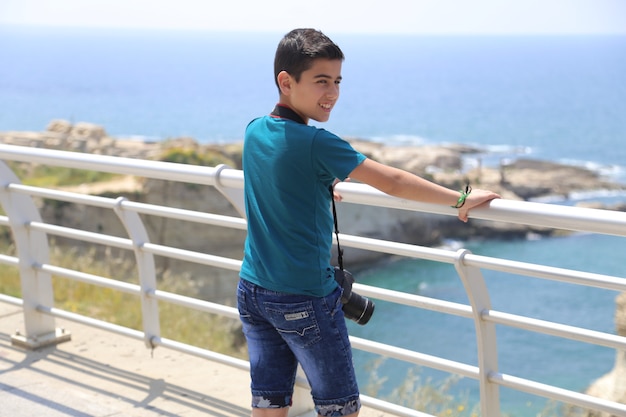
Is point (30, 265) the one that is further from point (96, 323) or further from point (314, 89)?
point (314, 89)

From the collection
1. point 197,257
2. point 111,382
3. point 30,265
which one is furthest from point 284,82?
point 30,265

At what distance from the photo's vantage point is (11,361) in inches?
190

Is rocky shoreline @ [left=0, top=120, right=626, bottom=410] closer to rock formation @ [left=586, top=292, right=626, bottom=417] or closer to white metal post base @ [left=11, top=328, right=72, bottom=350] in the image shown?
rock formation @ [left=586, top=292, right=626, bottom=417]

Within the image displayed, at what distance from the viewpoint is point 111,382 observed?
4570 mm

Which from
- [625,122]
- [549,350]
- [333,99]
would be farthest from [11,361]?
[625,122]

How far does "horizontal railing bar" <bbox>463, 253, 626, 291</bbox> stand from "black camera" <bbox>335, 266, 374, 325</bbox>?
447 mm

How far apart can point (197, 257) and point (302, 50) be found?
1696 mm

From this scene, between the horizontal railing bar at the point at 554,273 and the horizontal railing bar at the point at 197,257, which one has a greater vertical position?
the horizontal railing bar at the point at 554,273

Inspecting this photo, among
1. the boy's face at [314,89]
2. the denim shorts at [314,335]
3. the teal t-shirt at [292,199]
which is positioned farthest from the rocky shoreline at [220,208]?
the boy's face at [314,89]

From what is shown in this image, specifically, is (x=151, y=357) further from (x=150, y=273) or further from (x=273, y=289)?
(x=273, y=289)

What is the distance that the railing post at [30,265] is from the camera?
477 cm

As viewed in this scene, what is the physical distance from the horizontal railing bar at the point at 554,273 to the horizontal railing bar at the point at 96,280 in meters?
1.90

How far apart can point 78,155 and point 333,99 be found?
1.97m

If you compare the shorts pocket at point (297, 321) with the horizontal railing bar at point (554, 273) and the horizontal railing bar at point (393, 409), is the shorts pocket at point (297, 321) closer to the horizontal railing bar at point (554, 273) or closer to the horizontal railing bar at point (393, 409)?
the horizontal railing bar at point (554, 273)
